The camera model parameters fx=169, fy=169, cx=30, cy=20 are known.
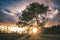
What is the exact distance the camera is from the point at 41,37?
46969 mm

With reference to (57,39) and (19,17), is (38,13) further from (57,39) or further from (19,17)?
(57,39)

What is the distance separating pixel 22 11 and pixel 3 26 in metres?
9.88

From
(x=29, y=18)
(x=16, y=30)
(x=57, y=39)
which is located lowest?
(x=57, y=39)

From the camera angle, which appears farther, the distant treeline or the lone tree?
the lone tree

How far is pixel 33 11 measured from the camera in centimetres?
6394

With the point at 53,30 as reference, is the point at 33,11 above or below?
above

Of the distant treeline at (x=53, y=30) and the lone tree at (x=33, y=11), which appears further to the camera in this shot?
the lone tree at (x=33, y=11)

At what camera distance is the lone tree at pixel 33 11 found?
208 feet

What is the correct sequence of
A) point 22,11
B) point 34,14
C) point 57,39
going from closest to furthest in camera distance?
point 57,39
point 34,14
point 22,11

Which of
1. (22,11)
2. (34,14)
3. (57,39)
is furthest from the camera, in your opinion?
(22,11)

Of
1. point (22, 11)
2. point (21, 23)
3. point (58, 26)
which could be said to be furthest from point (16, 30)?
point (58, 26)

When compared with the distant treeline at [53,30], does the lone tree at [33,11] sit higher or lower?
higher

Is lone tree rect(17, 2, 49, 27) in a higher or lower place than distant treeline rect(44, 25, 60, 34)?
higher

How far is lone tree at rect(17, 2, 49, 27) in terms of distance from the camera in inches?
2491
